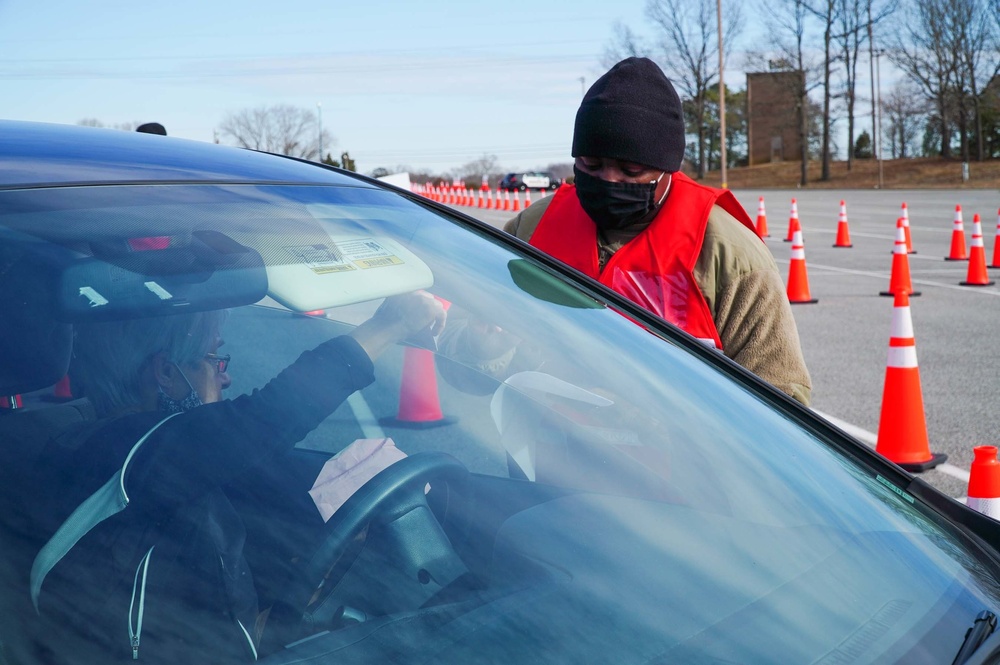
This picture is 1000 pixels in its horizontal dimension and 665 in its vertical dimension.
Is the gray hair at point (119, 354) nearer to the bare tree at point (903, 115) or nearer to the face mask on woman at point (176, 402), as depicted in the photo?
the face mask on woman at point (176, 402)

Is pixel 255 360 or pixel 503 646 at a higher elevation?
pixel 255 360

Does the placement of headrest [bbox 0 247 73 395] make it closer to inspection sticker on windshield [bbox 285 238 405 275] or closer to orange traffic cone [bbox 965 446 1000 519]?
inspection sticker on windshield [bbox 285 238 405 275]

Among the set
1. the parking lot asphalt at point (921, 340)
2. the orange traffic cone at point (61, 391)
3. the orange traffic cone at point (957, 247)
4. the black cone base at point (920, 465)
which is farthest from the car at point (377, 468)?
the orange traffic cone at point (957, 247)

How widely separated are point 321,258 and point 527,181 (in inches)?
2482

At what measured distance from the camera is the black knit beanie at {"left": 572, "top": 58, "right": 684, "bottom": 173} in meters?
2.81

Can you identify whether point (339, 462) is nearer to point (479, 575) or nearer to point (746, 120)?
point (479, 575)

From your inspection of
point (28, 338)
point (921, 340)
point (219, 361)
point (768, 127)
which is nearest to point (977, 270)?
point (921, 340)

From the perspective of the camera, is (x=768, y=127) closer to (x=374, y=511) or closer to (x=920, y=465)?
(x=920, y=465)

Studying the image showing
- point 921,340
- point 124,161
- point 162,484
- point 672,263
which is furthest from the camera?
→ point 921,340

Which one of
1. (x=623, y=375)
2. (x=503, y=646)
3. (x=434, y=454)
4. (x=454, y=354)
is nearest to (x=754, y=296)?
(x=623, y=375)

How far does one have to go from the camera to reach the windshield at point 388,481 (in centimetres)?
127

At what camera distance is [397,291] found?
5.95 feet

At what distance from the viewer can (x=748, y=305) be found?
2799 millimetres

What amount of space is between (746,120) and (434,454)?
94.0 metres
